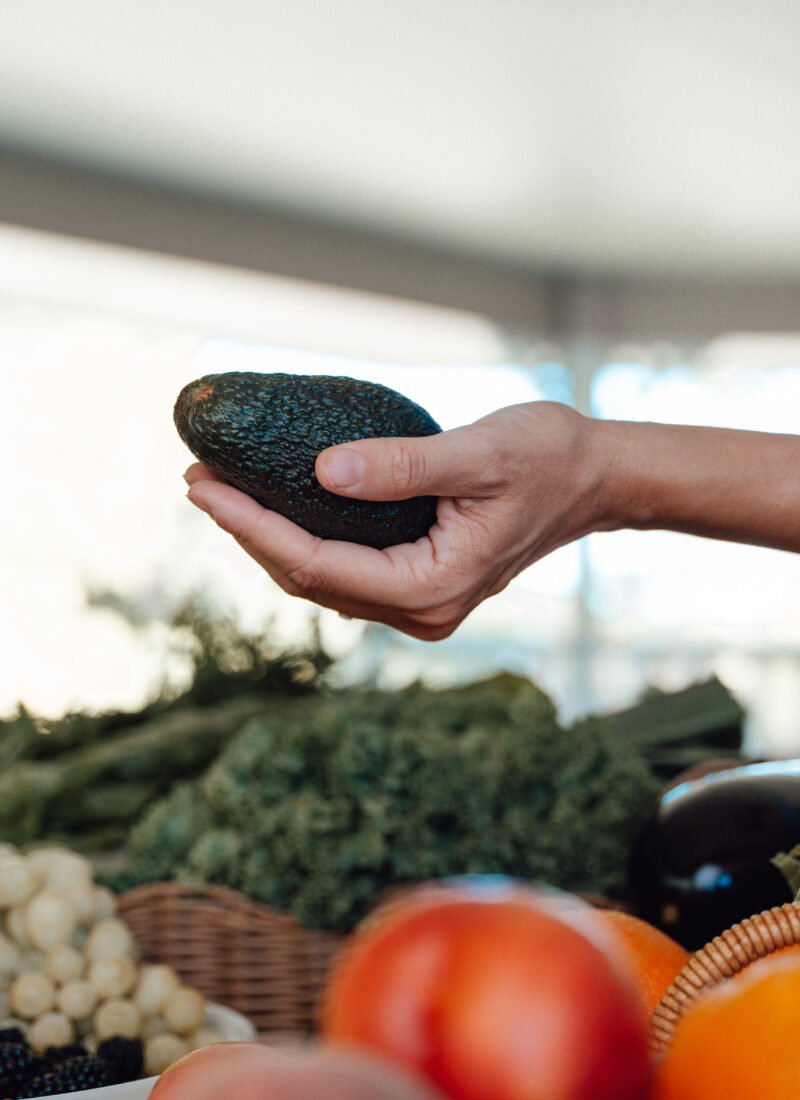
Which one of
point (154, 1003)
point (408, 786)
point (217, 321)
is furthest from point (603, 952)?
point (217, 321)

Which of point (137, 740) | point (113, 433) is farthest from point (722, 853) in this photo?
point (113, 433)

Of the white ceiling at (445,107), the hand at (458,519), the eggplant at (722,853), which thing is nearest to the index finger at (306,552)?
the hand at (458,519)

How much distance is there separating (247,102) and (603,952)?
14.6ft

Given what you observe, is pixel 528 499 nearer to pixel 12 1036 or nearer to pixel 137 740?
pixel 12 1036

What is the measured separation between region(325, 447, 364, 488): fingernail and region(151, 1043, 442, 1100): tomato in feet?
1.85

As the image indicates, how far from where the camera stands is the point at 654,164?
466cm

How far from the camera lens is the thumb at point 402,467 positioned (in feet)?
2.53

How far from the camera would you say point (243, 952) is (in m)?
1.27

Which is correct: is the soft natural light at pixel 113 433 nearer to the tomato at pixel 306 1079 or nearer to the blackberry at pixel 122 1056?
the blackberry at pixel 122 1056

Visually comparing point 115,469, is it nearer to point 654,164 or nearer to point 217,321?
point 217,321

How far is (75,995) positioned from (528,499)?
674 mm

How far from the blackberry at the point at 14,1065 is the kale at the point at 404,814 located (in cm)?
48

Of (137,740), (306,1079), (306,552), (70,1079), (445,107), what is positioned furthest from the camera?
(445,107)

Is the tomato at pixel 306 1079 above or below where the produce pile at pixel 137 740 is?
above
